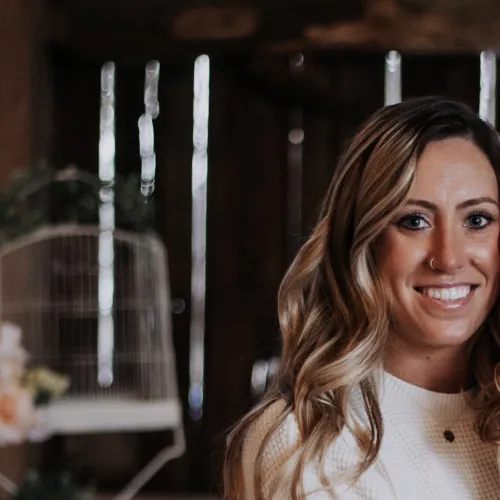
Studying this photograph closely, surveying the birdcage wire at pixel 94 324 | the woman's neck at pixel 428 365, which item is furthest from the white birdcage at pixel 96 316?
the woman's neck at pixel 428 365

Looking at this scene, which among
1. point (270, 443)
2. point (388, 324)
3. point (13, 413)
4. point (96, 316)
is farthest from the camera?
point (96, 316)

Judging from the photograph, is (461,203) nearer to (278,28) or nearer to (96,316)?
(278,28)

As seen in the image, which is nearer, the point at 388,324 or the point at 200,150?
the point at 388,324

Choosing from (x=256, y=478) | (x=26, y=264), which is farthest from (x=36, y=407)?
(x=256, y=478)

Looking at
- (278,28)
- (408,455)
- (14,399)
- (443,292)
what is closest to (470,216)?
(443,292)

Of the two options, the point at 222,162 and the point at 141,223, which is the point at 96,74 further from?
the point at 141,223

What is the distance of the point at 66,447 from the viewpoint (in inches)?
183

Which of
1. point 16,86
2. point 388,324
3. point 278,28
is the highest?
point 278,28

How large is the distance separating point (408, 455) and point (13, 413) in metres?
1.61

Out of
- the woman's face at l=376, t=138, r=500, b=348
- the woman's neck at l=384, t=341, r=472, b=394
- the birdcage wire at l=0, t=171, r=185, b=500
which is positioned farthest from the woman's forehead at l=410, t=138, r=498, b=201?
the birdcage wire at l=0, t=171, r=185, b=500

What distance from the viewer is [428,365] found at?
1.54 m

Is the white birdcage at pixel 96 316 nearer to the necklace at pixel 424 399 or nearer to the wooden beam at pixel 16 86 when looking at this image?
the wooden beam at pixel 16 86

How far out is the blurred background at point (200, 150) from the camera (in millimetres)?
4461

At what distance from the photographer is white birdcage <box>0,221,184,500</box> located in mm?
3912
